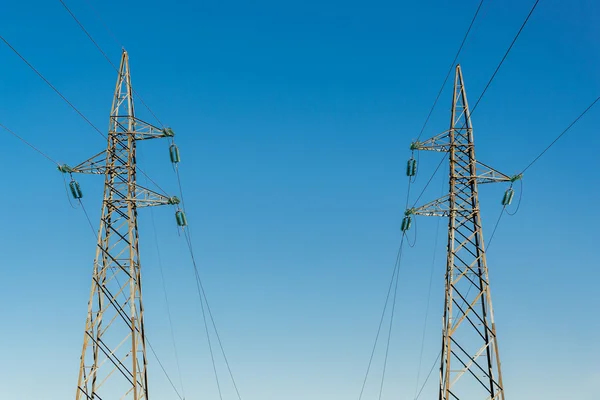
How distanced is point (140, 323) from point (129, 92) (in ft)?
42.0

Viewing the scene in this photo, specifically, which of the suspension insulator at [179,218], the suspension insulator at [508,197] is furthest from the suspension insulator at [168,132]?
the suspension insulator at [508,197]

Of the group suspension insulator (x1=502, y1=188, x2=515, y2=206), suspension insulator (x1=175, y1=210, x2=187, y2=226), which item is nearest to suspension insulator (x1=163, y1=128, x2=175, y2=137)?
suspension insulator (x1=175, y1=210, x2=187, y2=226)

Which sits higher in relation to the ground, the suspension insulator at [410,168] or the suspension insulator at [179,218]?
the suspension insulator at [410,168]

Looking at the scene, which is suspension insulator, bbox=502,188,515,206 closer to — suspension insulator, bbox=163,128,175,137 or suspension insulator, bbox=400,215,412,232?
suspension insulator, bbox=400,215,412,232

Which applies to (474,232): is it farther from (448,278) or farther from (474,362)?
(474,362)

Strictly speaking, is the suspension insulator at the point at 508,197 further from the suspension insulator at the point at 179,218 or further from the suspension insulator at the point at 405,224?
the suspension insulator at the point at 179,218

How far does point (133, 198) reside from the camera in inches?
1695

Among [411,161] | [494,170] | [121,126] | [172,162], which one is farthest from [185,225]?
[494,170]

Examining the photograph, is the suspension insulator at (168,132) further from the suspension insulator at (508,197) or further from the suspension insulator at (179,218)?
the suspension insulator at (508,197)

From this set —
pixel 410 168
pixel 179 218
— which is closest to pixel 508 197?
pixel 410 168

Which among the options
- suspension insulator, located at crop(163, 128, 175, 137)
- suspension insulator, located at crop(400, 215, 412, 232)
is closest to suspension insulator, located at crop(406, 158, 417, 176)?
suspension insulator, located at crop(400, 215, 412, 232)

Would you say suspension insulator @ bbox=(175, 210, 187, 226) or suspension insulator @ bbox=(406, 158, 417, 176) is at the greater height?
suspension insulator @ bbox=(406, 158, 417, 176)

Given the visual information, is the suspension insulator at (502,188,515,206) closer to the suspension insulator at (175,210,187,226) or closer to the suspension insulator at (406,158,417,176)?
the suspension insulator at (406,158,417,176)

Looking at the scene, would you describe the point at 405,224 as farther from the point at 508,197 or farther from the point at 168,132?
the point at 168,132
